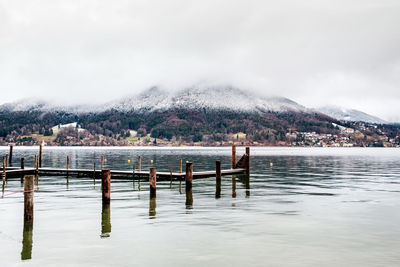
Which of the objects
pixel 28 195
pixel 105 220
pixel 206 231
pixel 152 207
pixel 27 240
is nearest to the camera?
pixel 27 240

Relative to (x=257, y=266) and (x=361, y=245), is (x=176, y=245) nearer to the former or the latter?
(x=257, y=266)

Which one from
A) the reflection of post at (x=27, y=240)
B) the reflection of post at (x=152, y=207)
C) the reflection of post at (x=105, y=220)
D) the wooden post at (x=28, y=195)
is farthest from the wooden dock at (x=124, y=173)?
the reflection of post at (x=27, y=240)

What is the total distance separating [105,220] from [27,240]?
16.0ft

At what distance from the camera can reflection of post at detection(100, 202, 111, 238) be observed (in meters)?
18.7

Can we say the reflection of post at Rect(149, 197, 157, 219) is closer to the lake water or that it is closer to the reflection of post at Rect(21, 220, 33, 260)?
the lake water

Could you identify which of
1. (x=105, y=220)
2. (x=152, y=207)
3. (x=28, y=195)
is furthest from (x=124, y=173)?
(x=28, y=195)

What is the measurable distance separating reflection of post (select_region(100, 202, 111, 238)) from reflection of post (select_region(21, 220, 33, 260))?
3128 mm

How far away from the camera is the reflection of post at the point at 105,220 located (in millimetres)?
18672

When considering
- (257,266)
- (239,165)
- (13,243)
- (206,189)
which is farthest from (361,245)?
(239,165)

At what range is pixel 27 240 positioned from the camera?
17359mm

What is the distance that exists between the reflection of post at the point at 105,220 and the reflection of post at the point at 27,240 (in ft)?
10.3

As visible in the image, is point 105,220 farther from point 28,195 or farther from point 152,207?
point 152,207

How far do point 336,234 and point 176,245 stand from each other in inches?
302

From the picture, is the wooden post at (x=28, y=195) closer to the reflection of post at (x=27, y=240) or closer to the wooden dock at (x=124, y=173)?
the reflection of post at (x=27, y=240)
